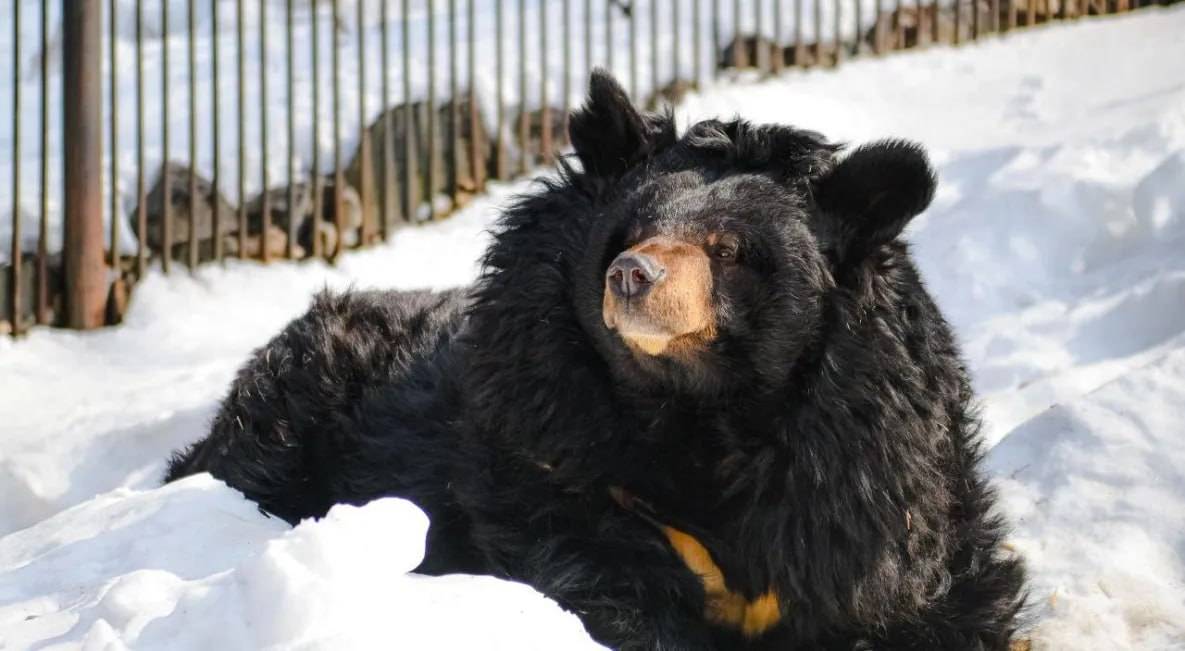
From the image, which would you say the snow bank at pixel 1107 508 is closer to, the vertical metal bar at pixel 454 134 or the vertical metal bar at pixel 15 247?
the vertical metal bar at pixel 454 134

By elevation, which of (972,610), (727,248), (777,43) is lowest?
(972,610)

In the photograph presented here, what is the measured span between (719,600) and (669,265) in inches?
36.7

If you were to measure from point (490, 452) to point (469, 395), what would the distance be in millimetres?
192

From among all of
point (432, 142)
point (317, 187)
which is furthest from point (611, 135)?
point (432, 142)

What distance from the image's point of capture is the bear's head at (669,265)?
383 centimetres

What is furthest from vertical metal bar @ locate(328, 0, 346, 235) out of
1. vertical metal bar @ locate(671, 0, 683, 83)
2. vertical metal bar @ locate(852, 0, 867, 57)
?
vertical metal bar @ locate(852, 0, 867, 57)

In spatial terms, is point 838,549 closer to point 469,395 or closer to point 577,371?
point 577,371

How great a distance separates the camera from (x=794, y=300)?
12.7 feet

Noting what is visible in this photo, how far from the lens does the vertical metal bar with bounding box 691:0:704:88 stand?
34.5ft

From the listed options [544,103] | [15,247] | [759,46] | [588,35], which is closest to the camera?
[15,247]

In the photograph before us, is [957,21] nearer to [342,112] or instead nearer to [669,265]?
[342,112]

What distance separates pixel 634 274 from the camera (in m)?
3.60

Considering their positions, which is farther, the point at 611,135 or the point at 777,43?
the point at 777,43

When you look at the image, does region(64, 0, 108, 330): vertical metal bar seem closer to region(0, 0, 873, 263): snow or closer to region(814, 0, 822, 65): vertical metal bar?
region(0, 0, 873, 263): snow
